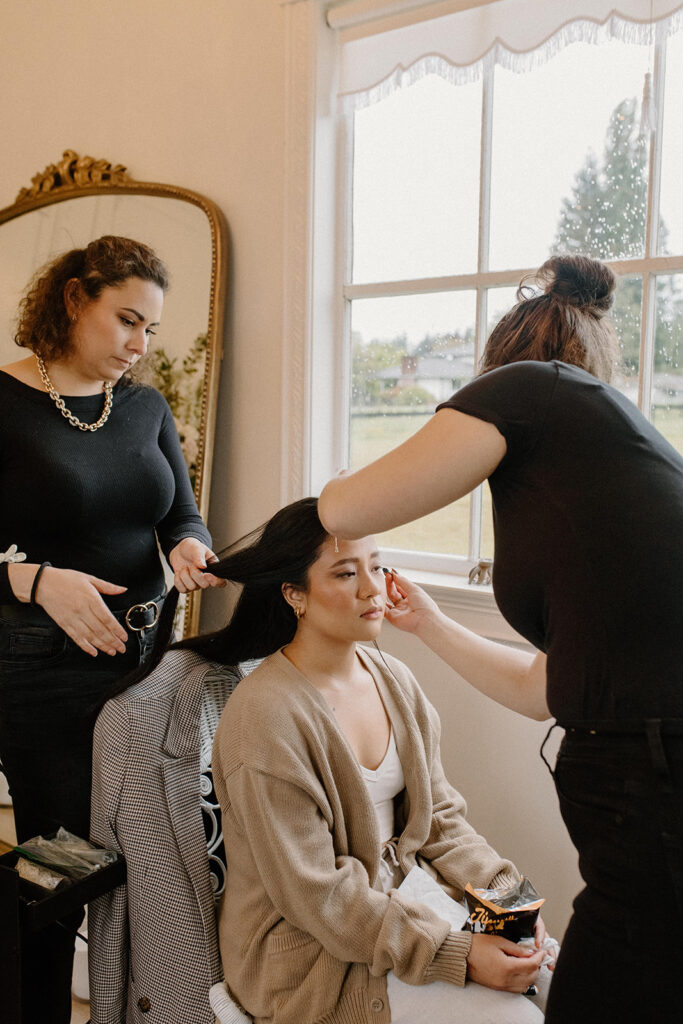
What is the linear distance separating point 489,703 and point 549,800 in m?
0.27

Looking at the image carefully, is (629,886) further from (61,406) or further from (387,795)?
(61,406)

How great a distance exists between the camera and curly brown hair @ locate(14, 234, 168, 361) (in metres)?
1.88

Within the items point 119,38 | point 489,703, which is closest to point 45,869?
point 489,703

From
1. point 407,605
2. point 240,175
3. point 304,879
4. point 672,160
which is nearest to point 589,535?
point 407,605

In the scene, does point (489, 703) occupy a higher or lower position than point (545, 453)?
lower

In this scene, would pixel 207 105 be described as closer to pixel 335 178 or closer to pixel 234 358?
pixel 335 178

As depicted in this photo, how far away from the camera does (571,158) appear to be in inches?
84.1

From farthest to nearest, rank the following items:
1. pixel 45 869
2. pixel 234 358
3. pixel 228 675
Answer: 1. pixel 234 358
2. pixel 228 675
3. pixel 45 869

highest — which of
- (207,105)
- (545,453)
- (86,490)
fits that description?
(207,105)

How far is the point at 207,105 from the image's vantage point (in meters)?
2.57

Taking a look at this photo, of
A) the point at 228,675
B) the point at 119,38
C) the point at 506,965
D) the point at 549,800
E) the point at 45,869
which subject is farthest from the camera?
the point at 119,38

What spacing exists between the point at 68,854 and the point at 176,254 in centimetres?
177

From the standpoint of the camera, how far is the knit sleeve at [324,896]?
1419 mm

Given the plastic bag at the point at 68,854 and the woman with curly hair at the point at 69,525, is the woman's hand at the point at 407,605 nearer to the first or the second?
the woman with curly hair at the point at 69,525
